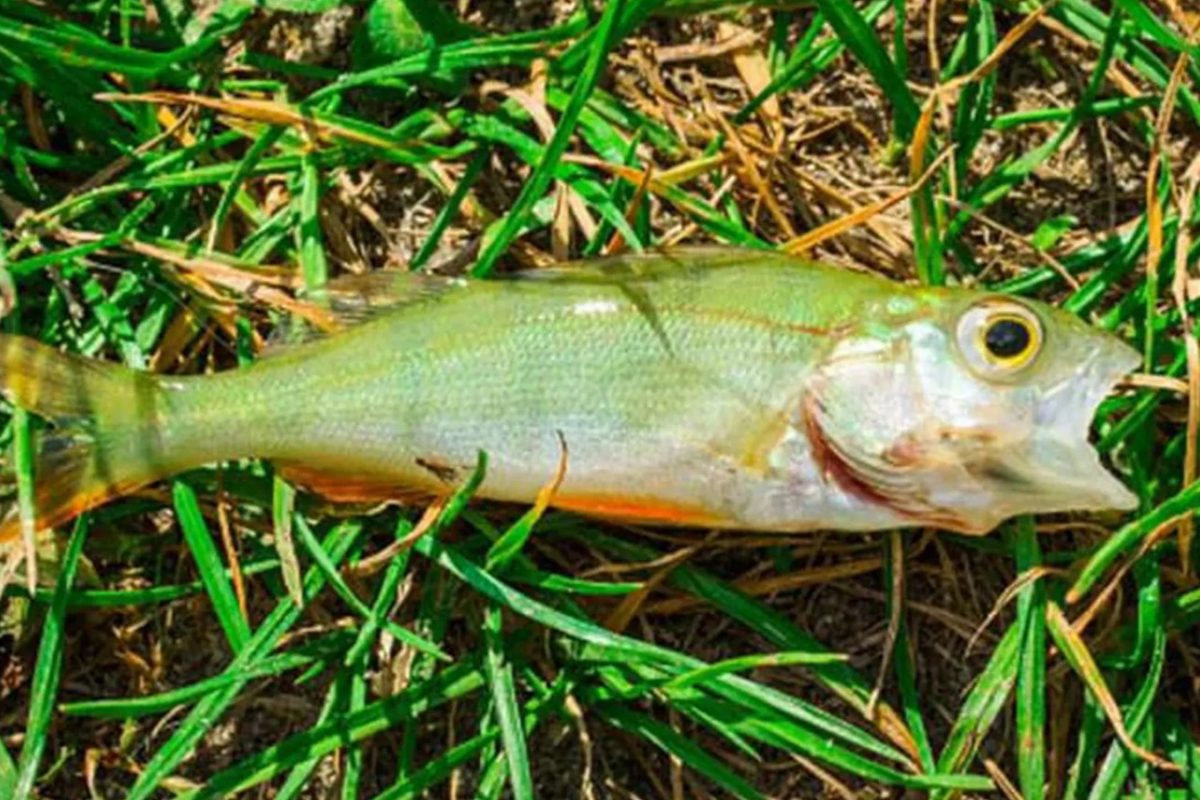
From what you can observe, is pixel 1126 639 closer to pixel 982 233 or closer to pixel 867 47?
pixel 982 233

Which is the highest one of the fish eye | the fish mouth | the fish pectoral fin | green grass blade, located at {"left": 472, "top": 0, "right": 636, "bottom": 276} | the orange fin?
green grass blade, located at {"left": 472, "top": 0, "right": 636, "bottom": 276}

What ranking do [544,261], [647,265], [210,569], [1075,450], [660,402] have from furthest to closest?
[544,261]
[210,569]
[647,265]
[660,402]
[1075,450]

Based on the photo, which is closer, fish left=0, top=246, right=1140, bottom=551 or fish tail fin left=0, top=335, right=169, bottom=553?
fish left=0, top=246, right=1140, bottom=551

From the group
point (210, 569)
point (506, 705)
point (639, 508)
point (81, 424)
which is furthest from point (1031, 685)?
point (81, 424)

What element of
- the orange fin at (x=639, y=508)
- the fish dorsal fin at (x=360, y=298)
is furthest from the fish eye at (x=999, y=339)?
the fish dorsal fin at (x=360, y=298)

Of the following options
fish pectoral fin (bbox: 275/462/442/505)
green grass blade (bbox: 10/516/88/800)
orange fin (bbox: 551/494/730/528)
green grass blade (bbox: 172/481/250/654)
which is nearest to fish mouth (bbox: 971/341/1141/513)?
orange fin (bbox: 551/494/730/528)

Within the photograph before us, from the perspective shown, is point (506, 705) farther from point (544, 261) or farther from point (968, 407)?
point (968, 407)

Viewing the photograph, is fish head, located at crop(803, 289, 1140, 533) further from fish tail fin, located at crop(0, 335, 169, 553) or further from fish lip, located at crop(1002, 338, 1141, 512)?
fish tail fin, located at crop(0, 335, 169, 553)
